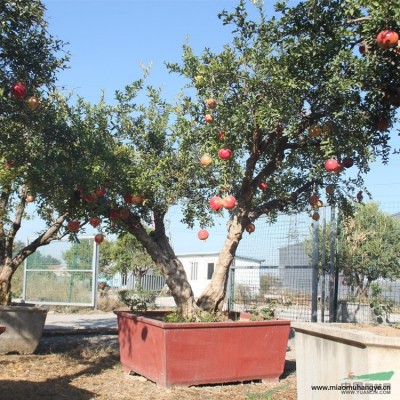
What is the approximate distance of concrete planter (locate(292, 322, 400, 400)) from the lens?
3227 millimetres

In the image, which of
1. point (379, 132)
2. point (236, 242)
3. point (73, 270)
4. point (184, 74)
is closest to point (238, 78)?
point (184, 74)

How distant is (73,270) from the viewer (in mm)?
13977

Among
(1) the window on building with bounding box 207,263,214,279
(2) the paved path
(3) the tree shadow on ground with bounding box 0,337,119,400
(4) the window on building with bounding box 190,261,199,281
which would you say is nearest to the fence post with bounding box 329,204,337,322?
(3) the tree shadow on ground with bounding box 0,337,119,400

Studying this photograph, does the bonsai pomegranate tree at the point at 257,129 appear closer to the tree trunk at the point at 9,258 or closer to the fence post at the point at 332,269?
the fence post at the point at 332,269

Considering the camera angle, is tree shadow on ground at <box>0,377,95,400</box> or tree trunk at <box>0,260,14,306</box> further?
tree trunk at <box>0,260,14,306</box>

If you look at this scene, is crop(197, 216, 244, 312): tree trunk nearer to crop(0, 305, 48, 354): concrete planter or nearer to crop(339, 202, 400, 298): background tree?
crop(339, 202, 400, 298): background tree

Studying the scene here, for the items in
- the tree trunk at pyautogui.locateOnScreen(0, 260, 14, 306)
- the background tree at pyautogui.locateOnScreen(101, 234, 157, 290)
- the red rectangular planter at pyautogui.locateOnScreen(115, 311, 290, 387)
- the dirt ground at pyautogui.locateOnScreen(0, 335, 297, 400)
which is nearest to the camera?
the dirt ground at pyautogui.locateOnScreen(0, 335, 297, 400)

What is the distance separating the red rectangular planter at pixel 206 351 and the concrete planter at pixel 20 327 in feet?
6.99

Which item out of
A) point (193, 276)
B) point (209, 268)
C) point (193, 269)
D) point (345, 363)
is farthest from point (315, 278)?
point (193, 269)

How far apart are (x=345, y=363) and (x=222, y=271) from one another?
3.46 metres

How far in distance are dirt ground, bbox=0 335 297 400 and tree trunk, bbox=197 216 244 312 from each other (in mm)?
1118

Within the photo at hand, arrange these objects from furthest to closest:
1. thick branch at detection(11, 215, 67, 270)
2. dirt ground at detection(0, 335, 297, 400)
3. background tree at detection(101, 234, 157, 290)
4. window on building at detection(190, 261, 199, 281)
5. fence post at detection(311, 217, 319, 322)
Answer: window on building at detection(190, 261, 199, 281) < background tree at detection(101, 234, 157, 290) < thick branch at detection(11, 215, 67, 270) < fence post at detection(311, 217, 319, 322) < dirt ground at detection(0, 335, 297, 400)

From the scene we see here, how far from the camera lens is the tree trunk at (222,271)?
691 centimetres

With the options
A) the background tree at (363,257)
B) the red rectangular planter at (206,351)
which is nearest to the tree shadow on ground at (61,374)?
the red rectangular planter at (206,351)
